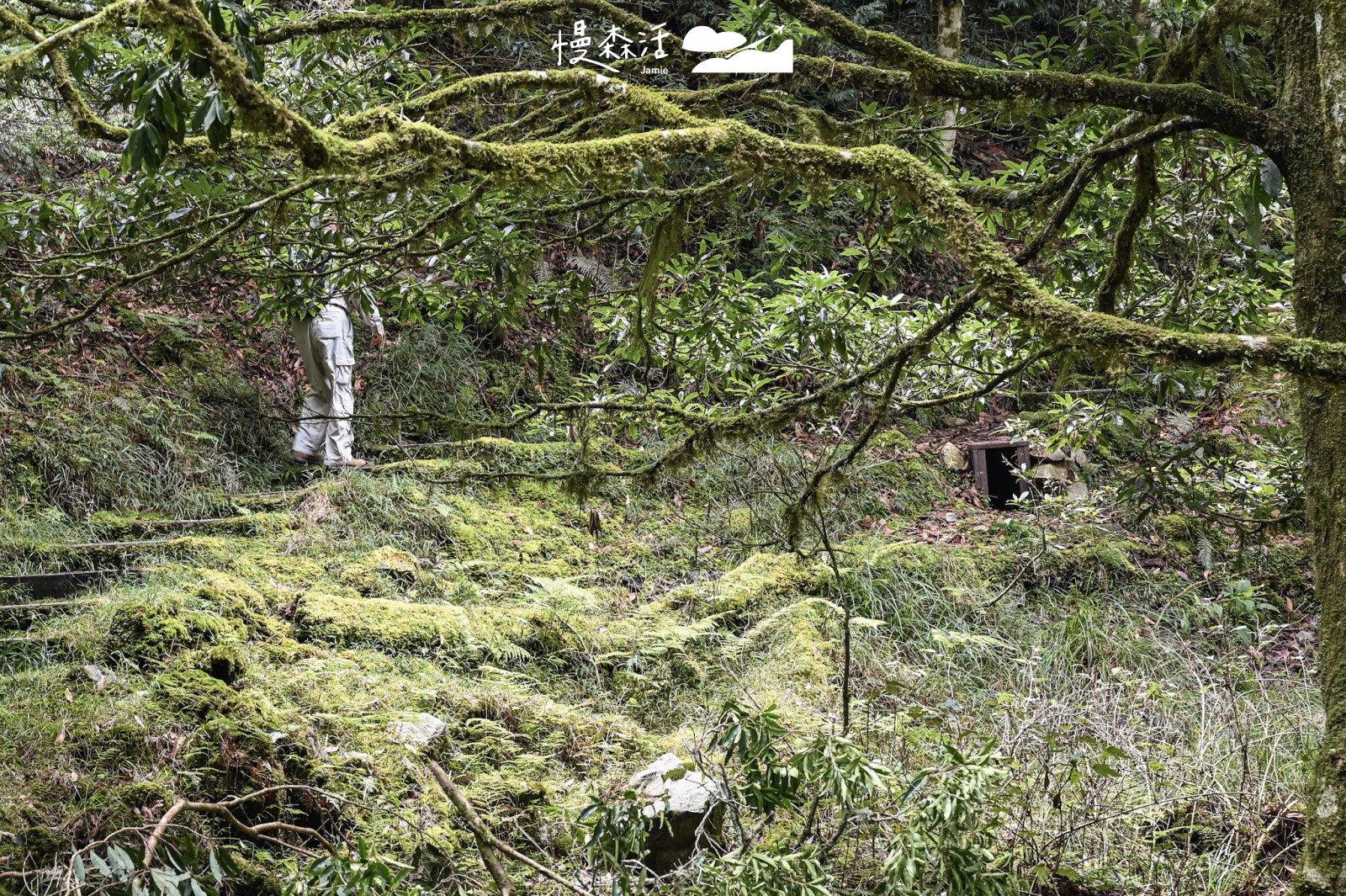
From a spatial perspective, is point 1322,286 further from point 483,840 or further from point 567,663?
point 567,663

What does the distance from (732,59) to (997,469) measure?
6.91 m

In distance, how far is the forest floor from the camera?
3.39m

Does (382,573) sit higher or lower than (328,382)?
lower

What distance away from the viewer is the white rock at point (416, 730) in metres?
3.86

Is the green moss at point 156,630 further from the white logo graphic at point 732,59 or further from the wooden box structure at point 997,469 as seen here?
the wooden box structure at point 997,469

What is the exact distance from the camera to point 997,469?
9.10 metres

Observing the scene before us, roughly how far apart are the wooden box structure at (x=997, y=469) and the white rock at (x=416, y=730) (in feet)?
19.4

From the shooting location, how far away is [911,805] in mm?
2969

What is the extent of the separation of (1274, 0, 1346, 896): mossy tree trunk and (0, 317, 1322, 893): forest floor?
91 centimetres

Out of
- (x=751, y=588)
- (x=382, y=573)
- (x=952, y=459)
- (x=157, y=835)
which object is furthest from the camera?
(x=952, y=459)

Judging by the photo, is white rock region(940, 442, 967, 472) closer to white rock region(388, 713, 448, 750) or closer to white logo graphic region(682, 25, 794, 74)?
white rock region(388, 713, 448, 750)

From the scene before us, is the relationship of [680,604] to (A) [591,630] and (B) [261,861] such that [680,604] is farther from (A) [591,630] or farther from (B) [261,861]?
(B) [261,861]

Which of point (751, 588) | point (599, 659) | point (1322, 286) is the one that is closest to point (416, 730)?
point (599, 659)

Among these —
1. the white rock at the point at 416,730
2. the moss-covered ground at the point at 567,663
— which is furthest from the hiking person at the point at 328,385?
the white rock at the point at 416,730
